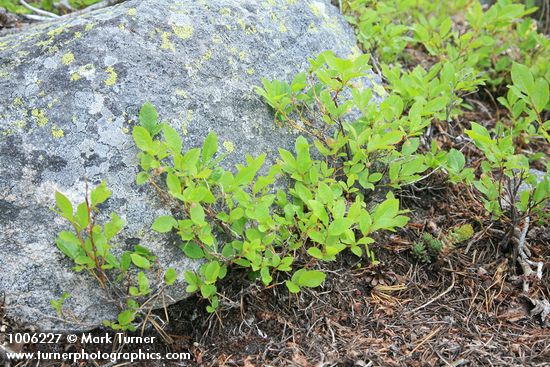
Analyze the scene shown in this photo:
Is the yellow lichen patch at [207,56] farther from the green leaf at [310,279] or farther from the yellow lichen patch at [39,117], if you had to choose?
the green leaf at [310,279]

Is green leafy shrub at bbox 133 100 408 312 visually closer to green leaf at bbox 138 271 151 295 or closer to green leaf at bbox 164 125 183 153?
green leaf at bbox 164 125 183 153

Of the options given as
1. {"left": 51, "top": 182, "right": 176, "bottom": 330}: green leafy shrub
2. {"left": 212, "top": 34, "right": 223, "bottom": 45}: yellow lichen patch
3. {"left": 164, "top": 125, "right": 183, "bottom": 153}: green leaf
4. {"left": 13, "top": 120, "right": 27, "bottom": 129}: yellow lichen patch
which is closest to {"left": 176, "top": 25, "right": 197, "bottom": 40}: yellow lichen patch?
{"left": 212, "top": 34, "right": 223, "bottom": 45}: yellow lichen patch

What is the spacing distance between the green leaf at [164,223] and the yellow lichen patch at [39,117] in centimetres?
86

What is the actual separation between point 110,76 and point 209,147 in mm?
754

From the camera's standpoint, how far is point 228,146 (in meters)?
3.01

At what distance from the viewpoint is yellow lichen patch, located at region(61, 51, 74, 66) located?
2.89 meters

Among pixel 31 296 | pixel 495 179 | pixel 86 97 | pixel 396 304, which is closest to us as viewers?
pixel 31 296

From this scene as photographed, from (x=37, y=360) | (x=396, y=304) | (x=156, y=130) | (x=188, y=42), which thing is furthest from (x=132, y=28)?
(x=396, y=304)

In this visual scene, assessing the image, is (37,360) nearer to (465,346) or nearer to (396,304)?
(396,304)

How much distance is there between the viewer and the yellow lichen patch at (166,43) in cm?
305

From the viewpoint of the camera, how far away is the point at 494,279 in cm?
318

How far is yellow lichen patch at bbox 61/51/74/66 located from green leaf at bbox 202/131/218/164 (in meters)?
0.97

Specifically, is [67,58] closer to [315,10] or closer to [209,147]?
[209,147]

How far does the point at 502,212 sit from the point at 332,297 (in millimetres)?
1276
